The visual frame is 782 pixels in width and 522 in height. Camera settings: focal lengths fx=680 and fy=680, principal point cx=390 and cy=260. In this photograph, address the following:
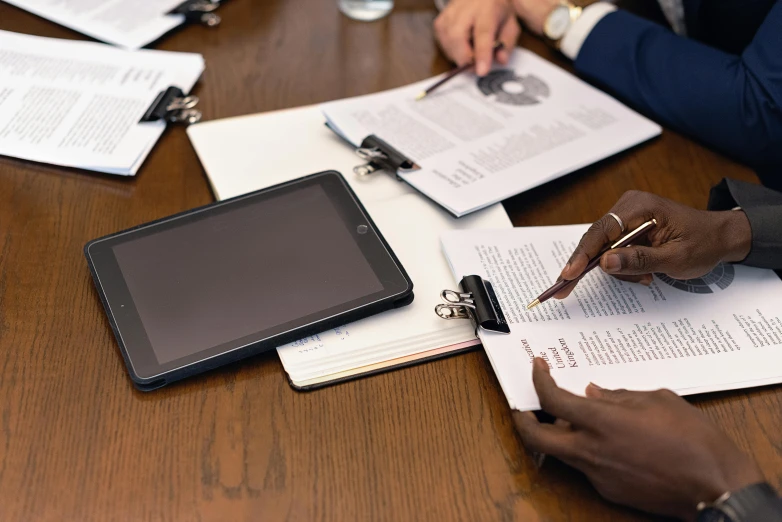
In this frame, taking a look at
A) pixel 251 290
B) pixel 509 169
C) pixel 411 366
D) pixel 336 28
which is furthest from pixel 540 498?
pixel 336 28

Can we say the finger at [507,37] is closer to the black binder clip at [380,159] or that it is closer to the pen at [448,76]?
the pen at [448,76]

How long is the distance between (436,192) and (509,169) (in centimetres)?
12

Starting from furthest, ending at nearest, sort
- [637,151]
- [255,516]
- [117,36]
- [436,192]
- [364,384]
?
[117,36] < [637,151] < [436,192] < [364,384] < [255,516]

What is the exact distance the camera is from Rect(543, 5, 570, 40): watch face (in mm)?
1195

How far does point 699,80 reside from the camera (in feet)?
3.47

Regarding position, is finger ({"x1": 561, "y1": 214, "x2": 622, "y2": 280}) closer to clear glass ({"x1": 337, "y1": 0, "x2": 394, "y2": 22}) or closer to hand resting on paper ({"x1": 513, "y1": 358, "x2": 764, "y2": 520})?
hand resting on paper ({"x1": 513, "y1": 358, "x2": 764, "y2": 520})

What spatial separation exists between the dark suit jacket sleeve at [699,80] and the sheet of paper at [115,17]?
730 mm

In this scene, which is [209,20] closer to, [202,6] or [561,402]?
[202,6]

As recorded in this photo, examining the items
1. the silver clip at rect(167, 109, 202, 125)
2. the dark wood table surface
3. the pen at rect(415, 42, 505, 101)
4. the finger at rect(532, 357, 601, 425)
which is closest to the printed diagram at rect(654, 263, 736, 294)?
the dark wood table surface

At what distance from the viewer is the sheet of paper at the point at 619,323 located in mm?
688

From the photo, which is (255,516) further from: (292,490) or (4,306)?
(4,306)

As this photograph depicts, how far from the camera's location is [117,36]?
115cm

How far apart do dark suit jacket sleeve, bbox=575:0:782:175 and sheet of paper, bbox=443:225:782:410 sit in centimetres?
28

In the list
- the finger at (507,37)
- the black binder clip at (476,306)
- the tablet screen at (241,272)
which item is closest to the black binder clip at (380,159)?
the tablet screen at (241,272)
